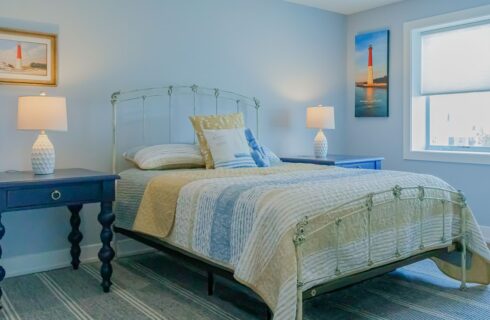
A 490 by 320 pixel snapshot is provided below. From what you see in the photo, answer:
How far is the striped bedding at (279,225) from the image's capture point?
1.97 meters

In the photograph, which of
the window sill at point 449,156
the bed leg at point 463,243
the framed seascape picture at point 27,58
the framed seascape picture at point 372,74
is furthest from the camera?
the framed seascape picture at point 372,74

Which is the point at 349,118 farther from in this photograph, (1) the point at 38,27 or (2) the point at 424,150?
(1) the point at 38,27

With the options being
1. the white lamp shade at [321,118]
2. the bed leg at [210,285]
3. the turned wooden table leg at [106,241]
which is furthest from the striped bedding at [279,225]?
the white lamp shade at [321,118]

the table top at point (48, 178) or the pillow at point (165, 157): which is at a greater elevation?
the pillow at point (165, 157)

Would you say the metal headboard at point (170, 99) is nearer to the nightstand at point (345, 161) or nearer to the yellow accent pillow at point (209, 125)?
the yellow accent pillow at point (209, 125)

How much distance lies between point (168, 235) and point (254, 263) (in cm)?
85

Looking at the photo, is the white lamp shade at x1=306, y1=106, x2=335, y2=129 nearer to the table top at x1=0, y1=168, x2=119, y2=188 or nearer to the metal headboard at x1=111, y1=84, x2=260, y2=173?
the metal headboard at x1=111, y1=84, x2=260, y2=173

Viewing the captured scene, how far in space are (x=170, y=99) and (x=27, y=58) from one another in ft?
3.88

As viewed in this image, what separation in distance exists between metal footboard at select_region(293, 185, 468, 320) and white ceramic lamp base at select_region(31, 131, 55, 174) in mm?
1787

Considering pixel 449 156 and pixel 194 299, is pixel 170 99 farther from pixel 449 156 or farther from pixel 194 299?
pixel 449 156

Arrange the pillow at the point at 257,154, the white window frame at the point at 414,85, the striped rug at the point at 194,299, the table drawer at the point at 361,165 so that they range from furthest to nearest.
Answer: the white window frame at the point at 414,85 < the table drawer at the point at 361,165 < the pillow at the point at 257,154 < the striped rug at the point at 194,299

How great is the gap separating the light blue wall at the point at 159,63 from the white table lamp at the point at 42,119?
0.44 meters

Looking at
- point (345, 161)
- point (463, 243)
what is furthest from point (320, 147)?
point (463, 243)

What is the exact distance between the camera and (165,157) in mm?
3361
